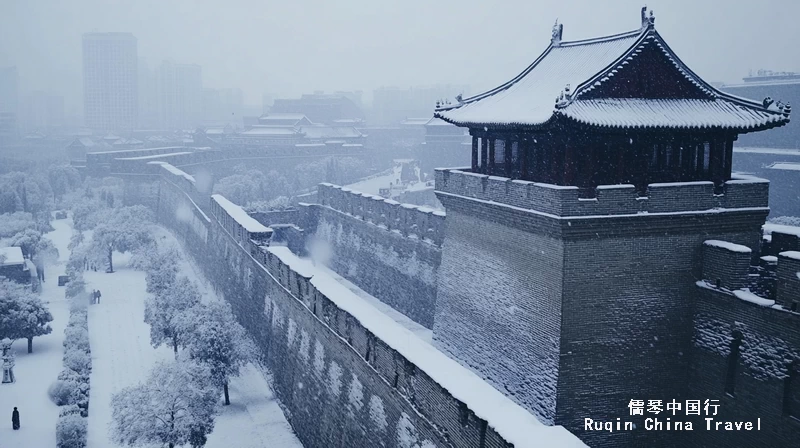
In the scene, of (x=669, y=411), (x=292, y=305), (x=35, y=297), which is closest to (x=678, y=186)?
(x=669, y=411)

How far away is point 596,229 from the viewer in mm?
9336

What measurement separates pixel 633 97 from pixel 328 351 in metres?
6.08

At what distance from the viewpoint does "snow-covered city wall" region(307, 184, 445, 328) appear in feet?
59.4

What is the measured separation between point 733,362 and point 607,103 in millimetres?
3783

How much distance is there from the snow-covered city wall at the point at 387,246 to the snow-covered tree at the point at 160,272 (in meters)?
5.52

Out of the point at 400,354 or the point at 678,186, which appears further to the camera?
the point at 678,186

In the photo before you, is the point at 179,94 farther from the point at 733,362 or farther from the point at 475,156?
the point at 733,362

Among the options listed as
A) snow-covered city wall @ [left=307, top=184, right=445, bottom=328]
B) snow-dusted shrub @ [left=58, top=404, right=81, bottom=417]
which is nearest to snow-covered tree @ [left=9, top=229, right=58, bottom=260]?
snow-covered city wall @ [left=307, top=184, right=445, bottom=328]

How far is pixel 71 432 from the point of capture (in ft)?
40.1

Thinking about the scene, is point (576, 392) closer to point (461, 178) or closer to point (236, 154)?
point (461, 178)

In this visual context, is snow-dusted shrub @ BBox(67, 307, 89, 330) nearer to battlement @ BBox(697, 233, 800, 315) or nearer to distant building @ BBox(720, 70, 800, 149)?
battlement @ BBox(697, 233, 800, 315)

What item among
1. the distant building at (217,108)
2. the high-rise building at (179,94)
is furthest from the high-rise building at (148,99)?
the distant building at (217,108)

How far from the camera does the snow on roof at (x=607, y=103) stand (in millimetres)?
9453

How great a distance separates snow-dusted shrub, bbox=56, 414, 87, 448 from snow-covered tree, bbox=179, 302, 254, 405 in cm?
237
